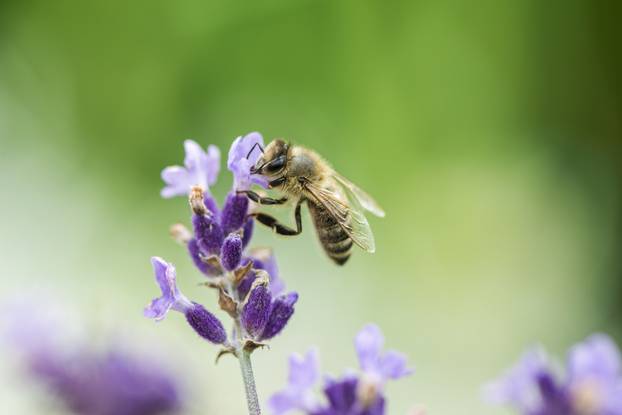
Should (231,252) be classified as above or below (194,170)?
below

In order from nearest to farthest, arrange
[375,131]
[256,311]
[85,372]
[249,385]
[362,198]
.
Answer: [249,385]
[256,311]
[362,198]
[85,372]
[375,131]

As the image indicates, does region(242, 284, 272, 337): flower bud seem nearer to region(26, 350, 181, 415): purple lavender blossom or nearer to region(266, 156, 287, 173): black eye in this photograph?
region(266, 156, 287, 173): black eye

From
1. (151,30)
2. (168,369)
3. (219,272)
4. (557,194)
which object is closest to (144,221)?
(151,30)

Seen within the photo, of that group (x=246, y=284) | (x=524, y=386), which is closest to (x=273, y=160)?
(x=246, y=284)

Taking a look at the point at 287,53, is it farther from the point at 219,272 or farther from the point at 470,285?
the point at 219,272

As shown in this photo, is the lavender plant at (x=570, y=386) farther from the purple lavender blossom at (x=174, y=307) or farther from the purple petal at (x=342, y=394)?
the purple lavender blossom at (x=174, y=307)

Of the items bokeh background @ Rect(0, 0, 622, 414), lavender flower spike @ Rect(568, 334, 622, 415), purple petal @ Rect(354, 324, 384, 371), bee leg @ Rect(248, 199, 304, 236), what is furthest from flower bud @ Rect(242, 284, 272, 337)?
bokeh background @ Rect(0, 0, 622, 414)

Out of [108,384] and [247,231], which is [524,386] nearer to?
[247,231]
